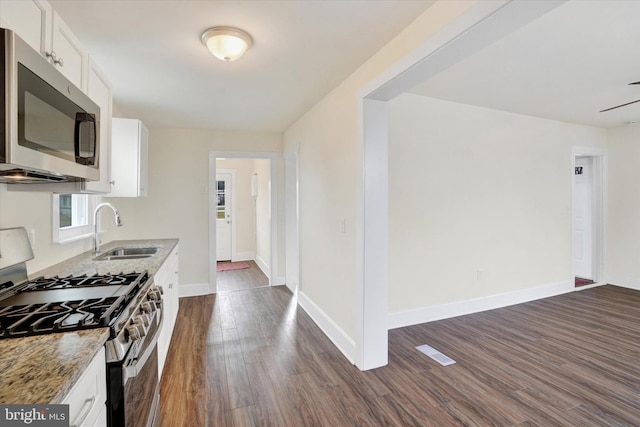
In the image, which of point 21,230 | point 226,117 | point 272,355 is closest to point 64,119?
point 21,230

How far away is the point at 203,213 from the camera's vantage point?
452 centimetres

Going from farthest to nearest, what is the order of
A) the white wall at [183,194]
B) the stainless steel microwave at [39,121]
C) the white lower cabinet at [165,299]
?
the white wall at [183,194] → the white lower cabinet at [165,299] → the stainless steel microwave at [39,121]

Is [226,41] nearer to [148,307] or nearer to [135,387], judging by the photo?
[148,307]

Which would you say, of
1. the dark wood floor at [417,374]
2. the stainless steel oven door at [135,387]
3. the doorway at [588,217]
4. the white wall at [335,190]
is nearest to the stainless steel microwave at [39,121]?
the stainless steel oven door at [135,387]

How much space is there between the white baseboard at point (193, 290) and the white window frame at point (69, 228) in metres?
1.82

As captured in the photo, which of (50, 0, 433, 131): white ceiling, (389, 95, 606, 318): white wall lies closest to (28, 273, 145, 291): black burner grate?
(50, 0, 433, 131): white ceiling

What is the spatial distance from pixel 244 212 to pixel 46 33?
5.76 m

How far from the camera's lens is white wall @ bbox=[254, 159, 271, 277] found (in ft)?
19.0

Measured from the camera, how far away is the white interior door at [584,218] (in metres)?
5.05

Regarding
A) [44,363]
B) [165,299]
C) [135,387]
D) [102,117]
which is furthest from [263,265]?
[44,363]

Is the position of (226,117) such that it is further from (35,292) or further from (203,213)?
(35,292)

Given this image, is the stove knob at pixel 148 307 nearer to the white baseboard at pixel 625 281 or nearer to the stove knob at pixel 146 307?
the stove knob at pixel 146 307

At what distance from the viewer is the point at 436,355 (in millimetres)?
2672

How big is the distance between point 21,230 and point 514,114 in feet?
16.1
